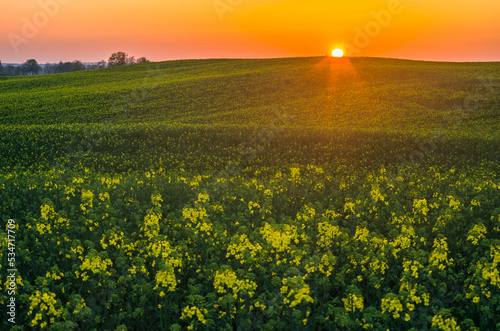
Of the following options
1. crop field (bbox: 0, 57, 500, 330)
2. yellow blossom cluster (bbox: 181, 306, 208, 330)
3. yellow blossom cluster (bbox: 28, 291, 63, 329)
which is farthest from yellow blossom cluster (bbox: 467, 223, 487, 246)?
yellow blossom cluster (bbox: 28, 291, 63, 329)

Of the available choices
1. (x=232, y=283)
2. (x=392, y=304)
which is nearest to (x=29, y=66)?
(x=232, y=283)

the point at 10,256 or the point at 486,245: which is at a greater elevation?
the point at 486,245

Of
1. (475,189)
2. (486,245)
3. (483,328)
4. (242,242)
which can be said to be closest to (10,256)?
(242,242)

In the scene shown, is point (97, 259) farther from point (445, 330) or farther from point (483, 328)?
point (483, 328)

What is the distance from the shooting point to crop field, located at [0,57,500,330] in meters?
6.99

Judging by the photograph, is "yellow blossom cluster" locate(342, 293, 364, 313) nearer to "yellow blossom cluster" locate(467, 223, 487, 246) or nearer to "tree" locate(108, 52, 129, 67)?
"yellow blossom cluster" locate(467, 223, 487, 246)

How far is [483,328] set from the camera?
6848 mm

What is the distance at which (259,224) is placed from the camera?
441 inches

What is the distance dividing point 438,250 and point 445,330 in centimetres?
239

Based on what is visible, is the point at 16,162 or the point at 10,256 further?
the point at 16,162

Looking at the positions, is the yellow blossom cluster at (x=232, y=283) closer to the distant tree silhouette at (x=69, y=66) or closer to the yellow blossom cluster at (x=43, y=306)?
the yellow blossom cluster at (x=43, y=306)

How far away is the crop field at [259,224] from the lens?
699 cm

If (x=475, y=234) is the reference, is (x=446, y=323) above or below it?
below

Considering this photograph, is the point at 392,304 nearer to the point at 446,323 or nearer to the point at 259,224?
the point at 446,323
